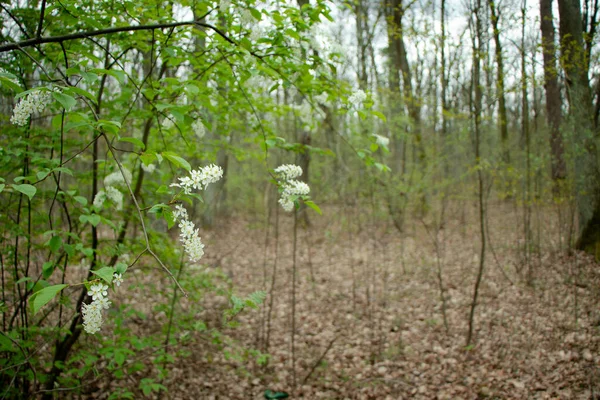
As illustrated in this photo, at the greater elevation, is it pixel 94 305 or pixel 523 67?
pixel 523 67

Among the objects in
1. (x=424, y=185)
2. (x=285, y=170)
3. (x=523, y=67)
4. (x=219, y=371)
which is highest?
(x=523, y=67)

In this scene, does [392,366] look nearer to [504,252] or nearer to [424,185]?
[504,252]

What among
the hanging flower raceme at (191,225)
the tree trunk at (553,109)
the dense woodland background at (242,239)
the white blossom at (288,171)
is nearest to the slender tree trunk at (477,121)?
the dense woodland background at (242,239)

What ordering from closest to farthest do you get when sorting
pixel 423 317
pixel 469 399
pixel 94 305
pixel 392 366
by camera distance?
pixel 94 305 → pixel 469 399 → pixel 392 366 → pixel 423 317

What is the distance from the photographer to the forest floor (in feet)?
11.1

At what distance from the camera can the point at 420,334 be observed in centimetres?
435

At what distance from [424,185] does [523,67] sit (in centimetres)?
336

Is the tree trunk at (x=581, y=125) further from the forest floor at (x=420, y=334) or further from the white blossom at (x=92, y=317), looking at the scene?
the white blossom at (x=92, y=317)

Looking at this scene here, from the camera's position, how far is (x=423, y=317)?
15.6ft

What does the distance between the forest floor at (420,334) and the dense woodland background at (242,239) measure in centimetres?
3

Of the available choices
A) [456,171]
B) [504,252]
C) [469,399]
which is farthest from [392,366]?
[456,171]

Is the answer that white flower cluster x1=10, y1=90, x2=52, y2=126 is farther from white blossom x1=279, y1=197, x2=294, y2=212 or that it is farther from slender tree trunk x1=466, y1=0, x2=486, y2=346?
slender tree trunk x1=466, y1=0, x2=486, y2=346

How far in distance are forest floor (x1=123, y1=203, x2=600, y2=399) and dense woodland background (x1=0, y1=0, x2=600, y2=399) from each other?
28mm

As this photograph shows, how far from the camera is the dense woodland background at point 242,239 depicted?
218 centimetres
